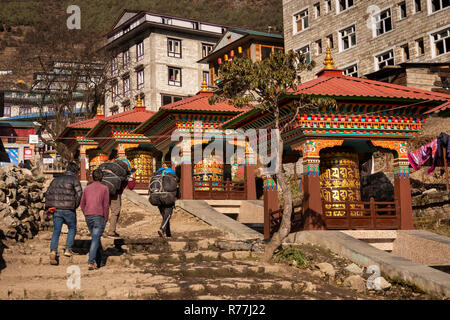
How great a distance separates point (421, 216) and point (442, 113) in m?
3.88

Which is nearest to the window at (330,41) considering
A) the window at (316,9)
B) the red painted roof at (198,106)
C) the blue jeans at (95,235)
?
the window at (316,9)

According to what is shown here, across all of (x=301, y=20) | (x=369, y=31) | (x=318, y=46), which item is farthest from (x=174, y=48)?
(x=369, y=31)

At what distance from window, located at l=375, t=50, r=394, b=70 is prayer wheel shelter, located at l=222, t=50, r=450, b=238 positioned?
773 inches

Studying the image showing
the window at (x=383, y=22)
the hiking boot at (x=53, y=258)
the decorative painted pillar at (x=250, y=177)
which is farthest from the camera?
the window at (x=383, y=22)

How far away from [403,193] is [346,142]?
2120 mm

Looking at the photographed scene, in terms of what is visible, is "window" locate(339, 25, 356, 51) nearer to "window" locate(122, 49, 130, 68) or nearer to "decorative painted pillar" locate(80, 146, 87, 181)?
"decorative painted pillar" locate(80, 146, 87, 181)

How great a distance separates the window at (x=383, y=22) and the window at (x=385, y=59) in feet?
4.65

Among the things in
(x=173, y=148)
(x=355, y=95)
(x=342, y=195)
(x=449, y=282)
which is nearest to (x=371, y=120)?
(x=355, y=95)

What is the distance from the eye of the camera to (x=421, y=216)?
17.2 meters

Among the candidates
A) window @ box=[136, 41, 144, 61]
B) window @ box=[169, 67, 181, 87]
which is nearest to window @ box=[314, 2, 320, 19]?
window @ box=[169, 67, 181, 87]

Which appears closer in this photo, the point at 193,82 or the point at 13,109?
the point at 193,82

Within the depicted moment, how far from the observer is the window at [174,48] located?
52688 mm

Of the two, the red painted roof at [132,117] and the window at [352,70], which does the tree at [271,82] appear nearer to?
the red painted roof at [132,117]
